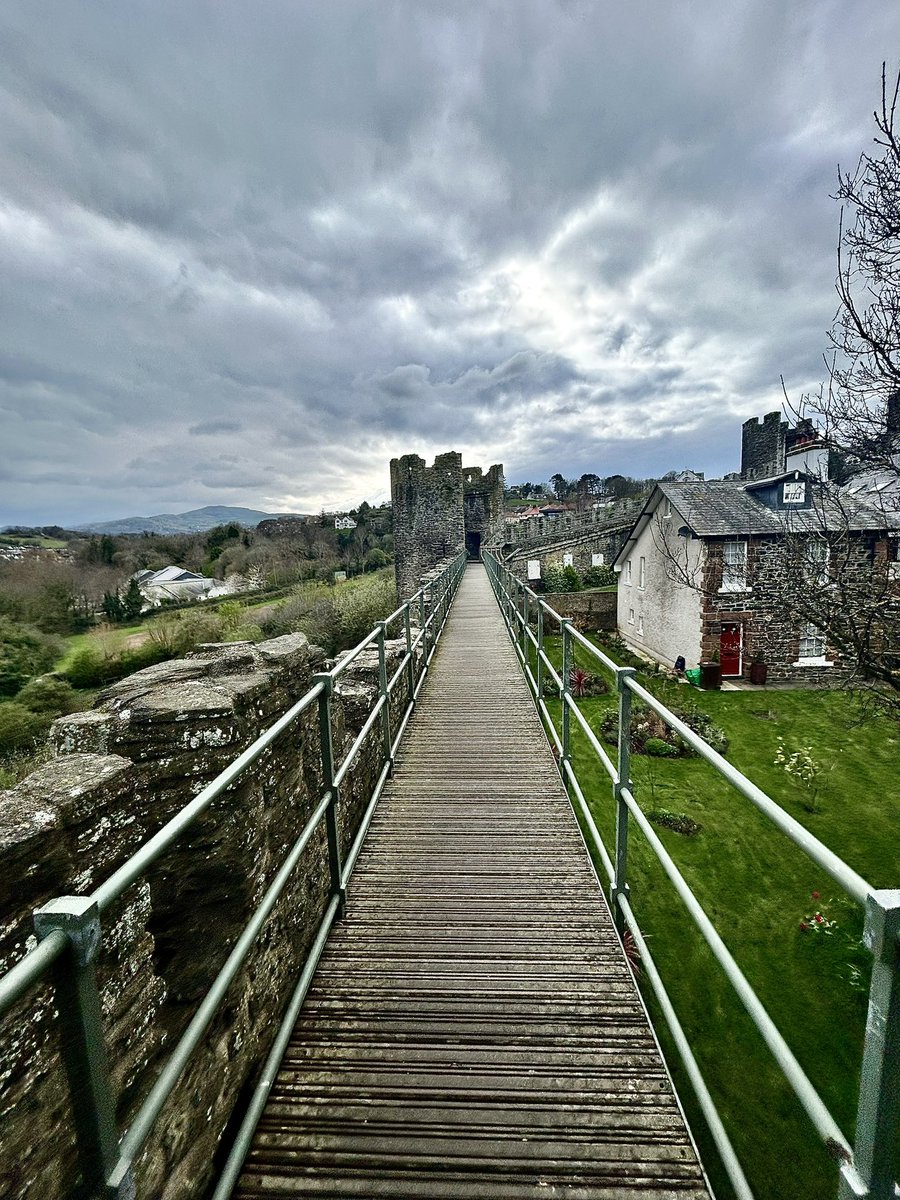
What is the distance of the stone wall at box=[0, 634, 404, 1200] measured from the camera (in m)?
1.39

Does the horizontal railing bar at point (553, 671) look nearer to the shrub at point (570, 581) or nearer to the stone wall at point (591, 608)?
the stone wall at point (591, 608)

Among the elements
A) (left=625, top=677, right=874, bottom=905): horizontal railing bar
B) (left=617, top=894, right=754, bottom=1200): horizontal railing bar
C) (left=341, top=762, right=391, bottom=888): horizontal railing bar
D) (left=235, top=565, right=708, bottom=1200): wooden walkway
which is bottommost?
(left=235, top=565, right=708, bottom=1200): wooden walkway

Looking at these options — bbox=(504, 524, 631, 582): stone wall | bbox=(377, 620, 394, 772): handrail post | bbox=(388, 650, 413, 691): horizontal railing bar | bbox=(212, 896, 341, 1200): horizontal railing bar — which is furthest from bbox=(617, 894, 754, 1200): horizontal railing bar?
bbox=(504, 524, 631, 582): stone wall

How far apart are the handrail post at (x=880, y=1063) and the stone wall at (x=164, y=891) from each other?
1.82 metres

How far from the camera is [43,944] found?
3.13ft

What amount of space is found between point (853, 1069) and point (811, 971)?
1185mm

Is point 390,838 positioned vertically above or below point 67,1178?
below

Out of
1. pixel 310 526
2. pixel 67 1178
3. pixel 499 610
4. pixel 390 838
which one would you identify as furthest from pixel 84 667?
pixel 310 526

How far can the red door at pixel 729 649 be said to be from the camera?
1669cm

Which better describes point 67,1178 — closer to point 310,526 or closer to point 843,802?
point 843,802

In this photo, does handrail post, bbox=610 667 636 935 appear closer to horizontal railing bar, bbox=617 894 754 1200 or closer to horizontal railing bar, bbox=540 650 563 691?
horizontal railing bar, bbox=617 894 754 1200

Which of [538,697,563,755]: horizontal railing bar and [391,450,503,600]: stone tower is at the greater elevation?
[391,450,503,600]: stone tower

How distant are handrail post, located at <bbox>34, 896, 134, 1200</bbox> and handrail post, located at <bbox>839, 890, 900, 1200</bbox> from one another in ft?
4.61

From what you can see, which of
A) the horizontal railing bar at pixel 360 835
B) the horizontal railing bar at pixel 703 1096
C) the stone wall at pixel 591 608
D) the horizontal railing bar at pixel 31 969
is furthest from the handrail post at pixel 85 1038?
the stone wall at pixel 591 608
